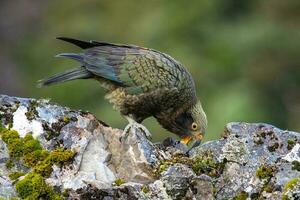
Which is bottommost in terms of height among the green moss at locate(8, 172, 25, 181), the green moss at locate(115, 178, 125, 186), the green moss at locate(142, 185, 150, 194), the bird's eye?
the green moss at locate(8, 172, 25, 181)

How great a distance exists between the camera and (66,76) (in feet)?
35.0

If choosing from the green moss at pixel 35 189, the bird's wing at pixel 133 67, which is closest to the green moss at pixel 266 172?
the green moss at pixel 35 189

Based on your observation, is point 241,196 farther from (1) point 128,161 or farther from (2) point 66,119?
(2) point 66,119

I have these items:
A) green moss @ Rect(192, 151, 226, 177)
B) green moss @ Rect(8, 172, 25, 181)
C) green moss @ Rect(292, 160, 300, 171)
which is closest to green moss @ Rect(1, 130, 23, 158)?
green moss @ Rect(8, 172, 25, 181)

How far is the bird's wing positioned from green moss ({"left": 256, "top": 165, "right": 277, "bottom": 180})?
7.12ft

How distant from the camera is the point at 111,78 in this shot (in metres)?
10.6

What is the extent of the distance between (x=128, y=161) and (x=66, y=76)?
210cm

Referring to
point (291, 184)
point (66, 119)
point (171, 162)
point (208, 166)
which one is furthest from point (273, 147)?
point (66, 119)

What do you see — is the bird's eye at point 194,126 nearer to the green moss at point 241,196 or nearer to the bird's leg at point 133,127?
the bird's leg at point 133,127

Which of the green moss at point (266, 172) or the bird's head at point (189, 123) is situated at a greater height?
the bird's head at point (189, 123)

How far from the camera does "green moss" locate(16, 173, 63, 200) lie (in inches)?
323

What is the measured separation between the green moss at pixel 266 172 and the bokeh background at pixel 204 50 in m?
9.79

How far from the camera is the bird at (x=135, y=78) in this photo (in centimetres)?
1055

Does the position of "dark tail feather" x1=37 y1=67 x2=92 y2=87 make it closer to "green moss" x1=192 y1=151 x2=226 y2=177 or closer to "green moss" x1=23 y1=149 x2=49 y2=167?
"green moss" x1=23 y1=149 x2=49 y2=167
